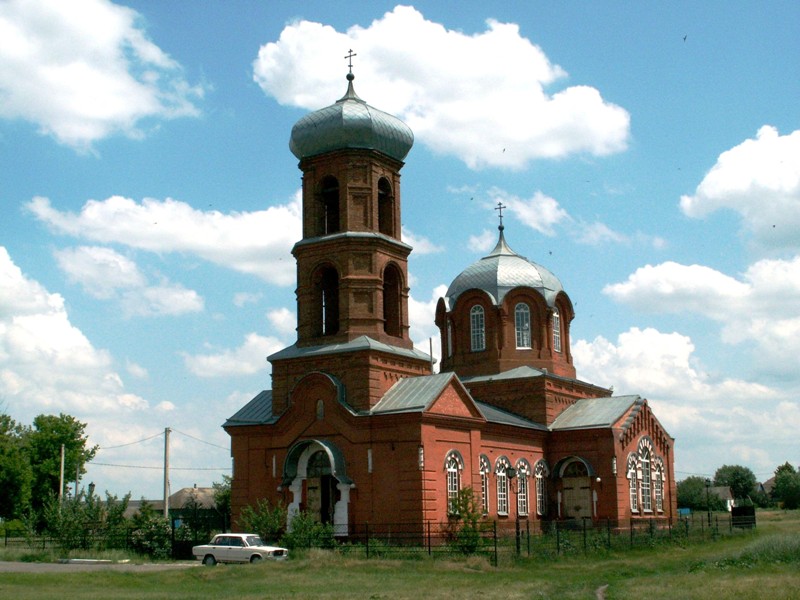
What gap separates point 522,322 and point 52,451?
32.2 metres

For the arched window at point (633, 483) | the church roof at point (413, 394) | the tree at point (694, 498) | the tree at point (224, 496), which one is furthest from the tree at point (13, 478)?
the tree at point (694, 498)

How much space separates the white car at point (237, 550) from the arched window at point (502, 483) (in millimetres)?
9981

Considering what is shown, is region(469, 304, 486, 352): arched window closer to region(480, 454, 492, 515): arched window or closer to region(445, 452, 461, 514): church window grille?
region(480, 454, 492, 515): arched window

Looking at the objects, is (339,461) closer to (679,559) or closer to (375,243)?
(375,243)

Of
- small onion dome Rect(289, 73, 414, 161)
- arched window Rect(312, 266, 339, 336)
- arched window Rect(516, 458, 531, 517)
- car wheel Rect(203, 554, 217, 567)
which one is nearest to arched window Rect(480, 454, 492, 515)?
arched window Rect(516, 458, 531, 517)

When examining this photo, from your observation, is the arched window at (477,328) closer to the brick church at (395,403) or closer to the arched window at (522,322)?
the brick church at (395,403)

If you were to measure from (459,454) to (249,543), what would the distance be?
26.6 ft

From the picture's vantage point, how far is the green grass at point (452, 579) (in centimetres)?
2155

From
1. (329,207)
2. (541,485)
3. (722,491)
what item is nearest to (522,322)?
(541,485)

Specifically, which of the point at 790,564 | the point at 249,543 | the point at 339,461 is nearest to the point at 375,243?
the point at 339,461

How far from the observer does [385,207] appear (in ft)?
125

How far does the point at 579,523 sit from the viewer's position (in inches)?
1551

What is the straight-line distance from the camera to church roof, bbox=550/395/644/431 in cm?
4062

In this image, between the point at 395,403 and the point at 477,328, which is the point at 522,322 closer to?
the point at 477,328
